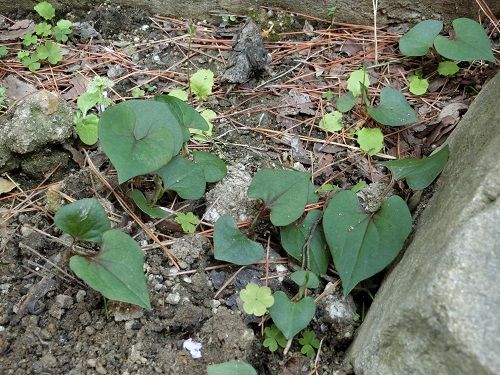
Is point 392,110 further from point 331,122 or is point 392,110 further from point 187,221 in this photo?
point 187,221

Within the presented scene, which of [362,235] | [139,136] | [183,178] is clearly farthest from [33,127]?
[362,235]

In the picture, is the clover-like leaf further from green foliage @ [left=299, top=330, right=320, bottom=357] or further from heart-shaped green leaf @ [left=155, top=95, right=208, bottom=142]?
green foliage @ [left=299, top=330, right=320, bottom=357]

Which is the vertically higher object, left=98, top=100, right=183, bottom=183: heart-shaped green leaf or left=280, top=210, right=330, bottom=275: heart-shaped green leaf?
left=98, top=100, right=183, bottom=183: heart-shaped green leaf

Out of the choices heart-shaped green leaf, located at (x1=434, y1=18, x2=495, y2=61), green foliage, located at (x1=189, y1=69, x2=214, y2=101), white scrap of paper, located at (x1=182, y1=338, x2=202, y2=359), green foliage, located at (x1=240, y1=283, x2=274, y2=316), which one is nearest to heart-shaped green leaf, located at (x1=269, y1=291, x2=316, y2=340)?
green foliage, located at (x1=240, y1=283, x2=274, y2=316)

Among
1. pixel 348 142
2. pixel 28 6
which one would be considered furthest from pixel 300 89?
pixel 28 6

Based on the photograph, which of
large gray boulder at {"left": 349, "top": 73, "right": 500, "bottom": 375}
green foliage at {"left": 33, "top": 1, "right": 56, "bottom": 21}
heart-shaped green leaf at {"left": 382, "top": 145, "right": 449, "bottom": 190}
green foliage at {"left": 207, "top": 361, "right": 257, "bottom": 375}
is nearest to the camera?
large gray boulder at {"left": 349, "top": 73, "right": 500, "bottom": 375}

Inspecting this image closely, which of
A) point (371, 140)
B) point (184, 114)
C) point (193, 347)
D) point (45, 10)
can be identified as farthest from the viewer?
point (45, 10)
